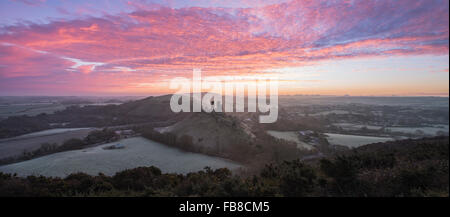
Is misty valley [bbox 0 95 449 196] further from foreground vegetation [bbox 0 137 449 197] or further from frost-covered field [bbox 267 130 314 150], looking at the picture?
frost-covered field [bbox 267 130 314 150]

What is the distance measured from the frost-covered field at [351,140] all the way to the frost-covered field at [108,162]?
38.0ft

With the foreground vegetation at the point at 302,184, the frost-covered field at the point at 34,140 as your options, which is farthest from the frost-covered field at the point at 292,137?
the frost-covered field at the point at 34,140

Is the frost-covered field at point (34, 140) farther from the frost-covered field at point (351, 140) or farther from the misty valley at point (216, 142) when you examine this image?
the frost-covered field at point (351, 140)

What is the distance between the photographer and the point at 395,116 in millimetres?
20641

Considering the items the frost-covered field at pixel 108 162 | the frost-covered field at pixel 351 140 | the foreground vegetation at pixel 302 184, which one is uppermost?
the foreground vegetation at pixel 302 184

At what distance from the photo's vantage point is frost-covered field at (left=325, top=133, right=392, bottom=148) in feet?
62.9

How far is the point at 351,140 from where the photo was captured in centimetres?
2072

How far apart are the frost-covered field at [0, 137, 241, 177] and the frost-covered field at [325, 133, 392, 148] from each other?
11590 mm

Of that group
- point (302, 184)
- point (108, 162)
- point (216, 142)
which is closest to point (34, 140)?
point (108, 162)

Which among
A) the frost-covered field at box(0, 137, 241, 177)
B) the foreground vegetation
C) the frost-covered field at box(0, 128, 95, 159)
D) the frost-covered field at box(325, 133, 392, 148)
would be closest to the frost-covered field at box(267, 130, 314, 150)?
the frost-covered field at box(325, 133, 392, 148)

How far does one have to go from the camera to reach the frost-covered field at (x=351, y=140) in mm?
19172

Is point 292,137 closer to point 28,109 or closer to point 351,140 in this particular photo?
point 351,140
